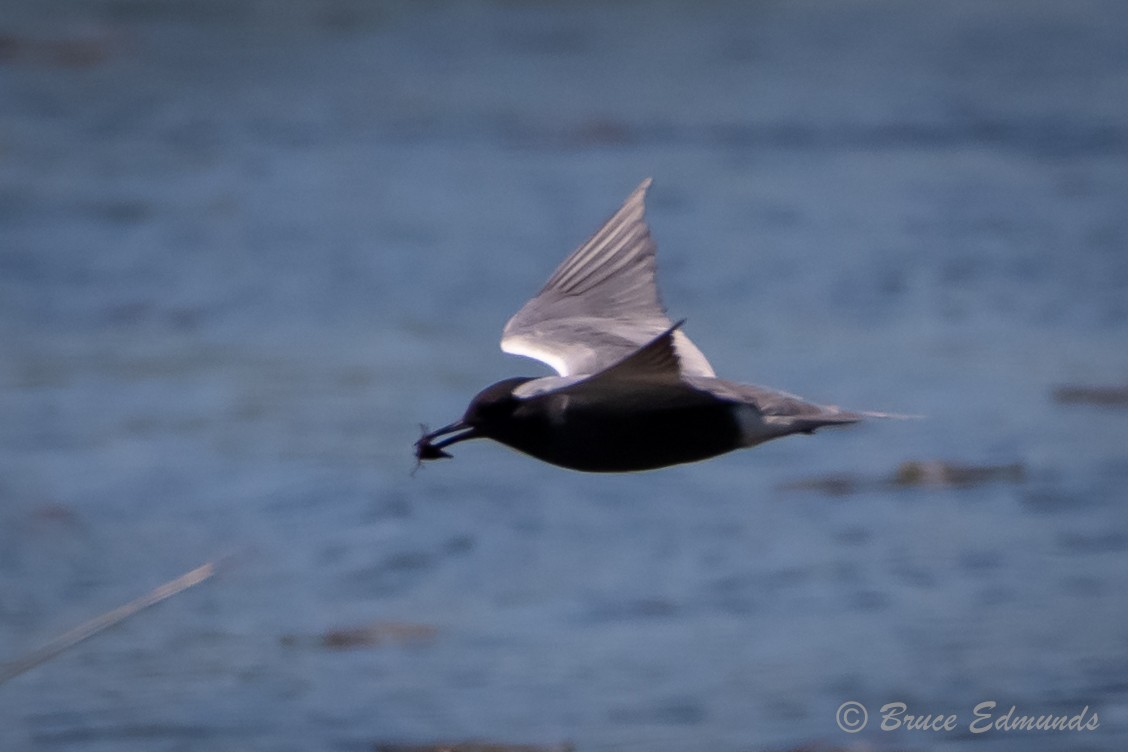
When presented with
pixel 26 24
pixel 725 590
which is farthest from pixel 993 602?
pixel 26 24

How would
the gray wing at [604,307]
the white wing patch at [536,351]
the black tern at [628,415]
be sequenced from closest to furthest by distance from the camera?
the black tern at [628,415]
the white wing patch at [536,351]
the gray wing at [604,307]

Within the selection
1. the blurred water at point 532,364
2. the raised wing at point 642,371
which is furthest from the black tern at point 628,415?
the blurred water at point 532,364

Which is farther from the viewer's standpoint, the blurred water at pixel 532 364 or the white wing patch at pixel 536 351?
the blurred water at pixel 532 364

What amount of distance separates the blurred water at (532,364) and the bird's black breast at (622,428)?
54.8 inches

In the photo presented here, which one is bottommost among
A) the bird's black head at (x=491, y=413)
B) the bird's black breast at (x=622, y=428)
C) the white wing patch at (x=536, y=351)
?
the bird's black breast at (x=622, y=428)

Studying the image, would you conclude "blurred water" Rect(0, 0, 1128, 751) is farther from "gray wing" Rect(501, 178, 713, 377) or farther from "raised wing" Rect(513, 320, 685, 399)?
"raised wing" Rect(513, 320, 685, 399)

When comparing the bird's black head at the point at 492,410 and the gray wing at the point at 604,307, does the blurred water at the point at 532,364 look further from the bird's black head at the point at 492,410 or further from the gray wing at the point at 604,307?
the bird's black head at the point at 492,410

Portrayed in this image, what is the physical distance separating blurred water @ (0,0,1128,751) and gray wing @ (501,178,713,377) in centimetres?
126

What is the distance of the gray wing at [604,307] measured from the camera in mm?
5684

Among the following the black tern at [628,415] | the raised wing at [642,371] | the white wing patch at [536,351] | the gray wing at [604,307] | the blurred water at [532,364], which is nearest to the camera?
the raised wing at [642,371]

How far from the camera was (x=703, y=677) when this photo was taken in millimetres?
6645

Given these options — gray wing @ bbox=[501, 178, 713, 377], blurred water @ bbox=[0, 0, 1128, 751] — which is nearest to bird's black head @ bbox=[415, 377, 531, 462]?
gray wing @ bbox=[501, 178, 713, 377]

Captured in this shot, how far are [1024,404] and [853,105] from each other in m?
7.77

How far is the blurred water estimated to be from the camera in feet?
22.1
